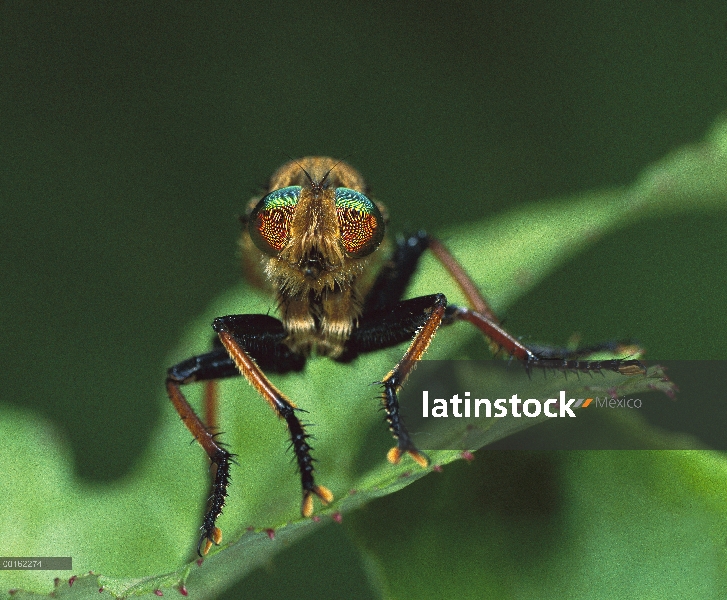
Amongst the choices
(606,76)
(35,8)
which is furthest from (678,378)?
(35,8)

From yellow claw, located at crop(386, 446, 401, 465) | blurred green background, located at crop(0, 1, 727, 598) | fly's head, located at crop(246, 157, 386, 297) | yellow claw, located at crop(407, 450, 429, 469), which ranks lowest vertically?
yellow claw, located at crop(386, 446, 401, 465)

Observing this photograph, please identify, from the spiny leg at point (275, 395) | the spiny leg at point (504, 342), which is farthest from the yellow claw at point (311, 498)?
the spiny leg at point (504, 342)

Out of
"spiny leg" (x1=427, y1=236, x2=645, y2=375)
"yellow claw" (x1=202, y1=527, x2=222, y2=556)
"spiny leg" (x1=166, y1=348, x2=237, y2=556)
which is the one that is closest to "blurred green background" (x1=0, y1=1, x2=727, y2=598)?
"spiny leg" (x1=166, y1=348, x2=237, y2=556)

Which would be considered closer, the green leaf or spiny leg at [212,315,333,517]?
spiny leg at [212,315,333,517]

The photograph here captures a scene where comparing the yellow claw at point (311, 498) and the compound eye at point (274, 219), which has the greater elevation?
the compound eye at point (274, 219)

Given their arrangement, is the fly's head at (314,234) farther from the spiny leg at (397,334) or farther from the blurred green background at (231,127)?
the blurred green background at (231,127)

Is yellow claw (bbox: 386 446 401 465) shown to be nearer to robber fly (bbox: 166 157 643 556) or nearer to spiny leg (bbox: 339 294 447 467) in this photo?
spiny leg (bbox: 339 294 447 467)

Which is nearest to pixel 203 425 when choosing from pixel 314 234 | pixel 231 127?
pixel 314 234
